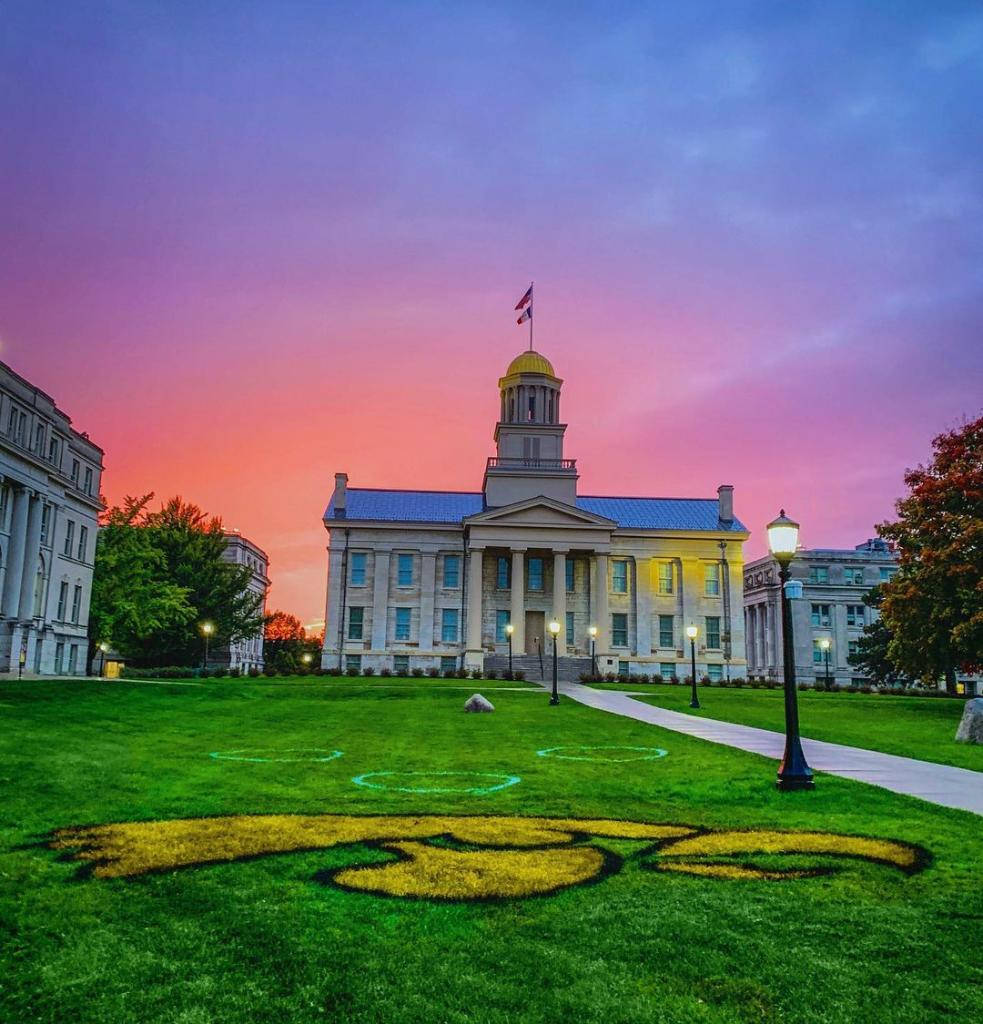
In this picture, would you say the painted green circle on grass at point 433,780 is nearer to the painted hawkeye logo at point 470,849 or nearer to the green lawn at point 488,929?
the green lawn at point 488,929

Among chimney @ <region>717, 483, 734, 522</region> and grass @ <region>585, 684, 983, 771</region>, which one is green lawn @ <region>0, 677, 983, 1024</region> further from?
chimney @ <region>717, 483, 734, 522</region>

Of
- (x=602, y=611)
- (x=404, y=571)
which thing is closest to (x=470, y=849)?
(x=602, y=611)

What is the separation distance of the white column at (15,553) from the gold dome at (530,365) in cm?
4130

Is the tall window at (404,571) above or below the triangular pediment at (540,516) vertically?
below

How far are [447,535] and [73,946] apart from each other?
227 ft

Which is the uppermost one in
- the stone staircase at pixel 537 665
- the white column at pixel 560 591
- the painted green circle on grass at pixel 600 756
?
the white column at pixel 560 591

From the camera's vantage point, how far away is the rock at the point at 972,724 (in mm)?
20453

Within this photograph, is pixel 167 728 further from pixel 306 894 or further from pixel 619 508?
pixel 619 508

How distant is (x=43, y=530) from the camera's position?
57.0 m

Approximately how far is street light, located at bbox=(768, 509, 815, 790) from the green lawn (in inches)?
26.3

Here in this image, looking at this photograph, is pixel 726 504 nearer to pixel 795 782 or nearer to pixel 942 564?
pixel 942 564

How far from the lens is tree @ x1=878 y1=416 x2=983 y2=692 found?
112 ft

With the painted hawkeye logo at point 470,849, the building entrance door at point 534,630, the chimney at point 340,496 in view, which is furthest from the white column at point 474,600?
the painted hawkeye logo at point 470,849

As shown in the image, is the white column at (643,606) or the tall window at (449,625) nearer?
the tall window at (449,625)
